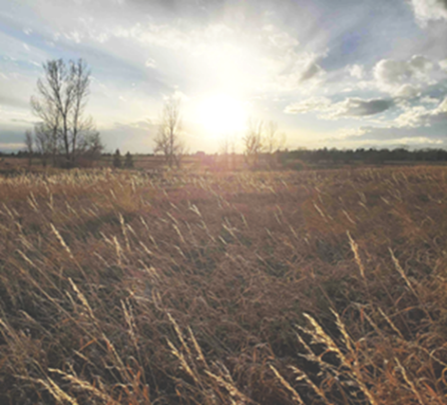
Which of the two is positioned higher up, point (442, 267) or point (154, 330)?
point (442, 267)

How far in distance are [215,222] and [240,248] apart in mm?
1469

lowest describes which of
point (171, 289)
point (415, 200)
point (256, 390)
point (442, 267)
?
point (256, 390)

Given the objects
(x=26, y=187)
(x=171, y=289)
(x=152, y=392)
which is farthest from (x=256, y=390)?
(x=26, y=187)

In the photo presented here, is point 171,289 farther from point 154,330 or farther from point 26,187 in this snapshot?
point 26,187

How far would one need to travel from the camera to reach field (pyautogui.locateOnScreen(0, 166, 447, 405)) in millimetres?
1334

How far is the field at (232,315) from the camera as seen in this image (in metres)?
1.33

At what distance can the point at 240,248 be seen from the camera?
3.32m

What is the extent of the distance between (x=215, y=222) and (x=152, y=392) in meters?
3.31

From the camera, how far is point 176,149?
30.4 meters

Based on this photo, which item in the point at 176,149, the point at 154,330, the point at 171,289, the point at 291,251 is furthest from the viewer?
the point at 176,149

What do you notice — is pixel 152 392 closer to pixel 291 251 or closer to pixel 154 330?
pixel 154 330

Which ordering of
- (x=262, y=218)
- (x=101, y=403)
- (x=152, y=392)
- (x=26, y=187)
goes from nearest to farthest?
(x=101, y=403), (x=152, y=392), (x=262, y=218), (x=26, y=187)

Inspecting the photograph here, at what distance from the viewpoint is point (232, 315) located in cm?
198

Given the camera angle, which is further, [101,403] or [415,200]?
[415,200]
